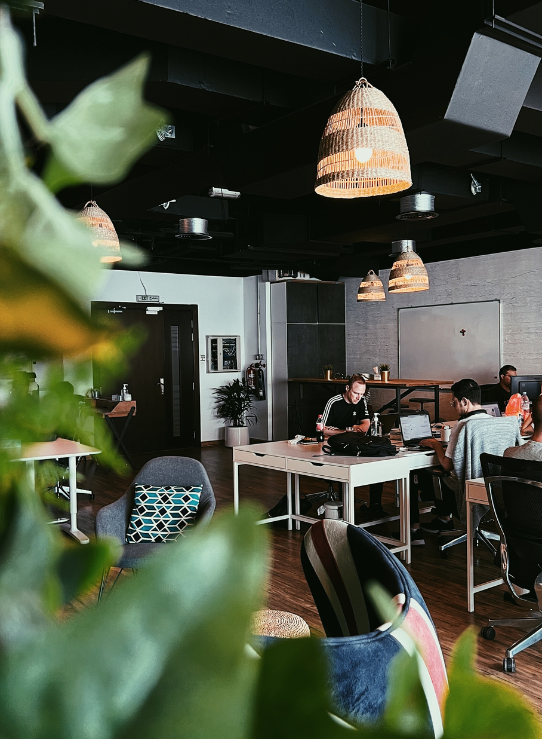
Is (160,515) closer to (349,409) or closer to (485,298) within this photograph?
(349,409)

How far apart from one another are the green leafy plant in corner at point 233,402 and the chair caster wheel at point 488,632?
26.9ft

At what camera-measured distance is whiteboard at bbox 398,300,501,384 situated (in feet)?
32.3

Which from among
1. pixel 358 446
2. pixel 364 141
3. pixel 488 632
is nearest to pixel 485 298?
pixel 358 446

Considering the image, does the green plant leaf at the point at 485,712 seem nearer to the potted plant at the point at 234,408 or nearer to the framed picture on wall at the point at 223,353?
the potted plant at the point at 234,408

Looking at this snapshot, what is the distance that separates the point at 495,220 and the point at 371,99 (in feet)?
20.3

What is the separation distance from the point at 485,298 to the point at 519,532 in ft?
23.4

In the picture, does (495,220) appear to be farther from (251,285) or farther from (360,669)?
(360,669)

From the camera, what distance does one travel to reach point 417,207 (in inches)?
226

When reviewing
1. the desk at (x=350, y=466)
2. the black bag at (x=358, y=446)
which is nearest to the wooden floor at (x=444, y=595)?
the desk at (x=350, y=466)

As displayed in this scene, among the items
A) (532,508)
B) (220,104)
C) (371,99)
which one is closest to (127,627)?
(371,99)

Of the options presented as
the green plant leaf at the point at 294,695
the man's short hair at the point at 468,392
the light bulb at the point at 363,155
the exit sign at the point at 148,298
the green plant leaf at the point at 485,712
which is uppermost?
the exit sign at the point at 148,298

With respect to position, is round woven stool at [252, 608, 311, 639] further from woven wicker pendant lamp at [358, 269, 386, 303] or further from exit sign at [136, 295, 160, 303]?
exit sign at [136, 295, 160, 303]

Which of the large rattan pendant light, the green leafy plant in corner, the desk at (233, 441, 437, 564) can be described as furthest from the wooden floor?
the green leafy plant in corner

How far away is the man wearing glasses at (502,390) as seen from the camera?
800 cm
